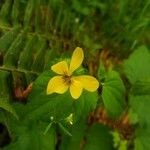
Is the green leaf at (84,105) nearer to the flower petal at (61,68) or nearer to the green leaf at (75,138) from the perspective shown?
the flower petal at (61,68)

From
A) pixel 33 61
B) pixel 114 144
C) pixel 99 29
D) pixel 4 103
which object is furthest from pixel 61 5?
pixel 4 103

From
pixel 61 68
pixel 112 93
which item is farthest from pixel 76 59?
pixel 112 93

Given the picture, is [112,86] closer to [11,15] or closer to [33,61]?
[33,61]

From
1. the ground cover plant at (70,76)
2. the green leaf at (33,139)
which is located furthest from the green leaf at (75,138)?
the green leaf at (33,139)

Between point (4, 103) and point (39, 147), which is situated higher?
point (4, 103)

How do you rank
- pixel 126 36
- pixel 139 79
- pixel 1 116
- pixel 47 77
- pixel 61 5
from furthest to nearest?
pixel 126 36 → pixel 61 5 → pixel 139 79 → pixel 1 116 → pixel 47 77

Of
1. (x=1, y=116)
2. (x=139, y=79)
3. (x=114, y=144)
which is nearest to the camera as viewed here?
(x=1, y=116)
